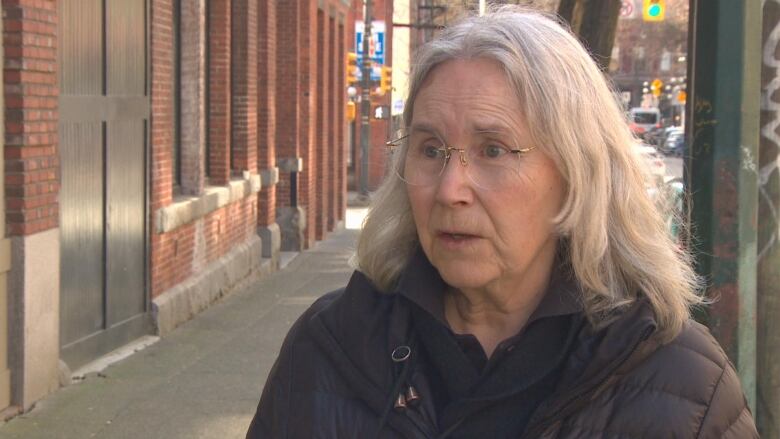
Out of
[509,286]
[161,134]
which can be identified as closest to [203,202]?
[161,134]

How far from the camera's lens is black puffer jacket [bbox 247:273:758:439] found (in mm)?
2322

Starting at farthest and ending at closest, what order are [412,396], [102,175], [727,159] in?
[102,175] < [727,159] < [412,396]

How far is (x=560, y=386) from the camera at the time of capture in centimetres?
239

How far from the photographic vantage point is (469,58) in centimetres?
257

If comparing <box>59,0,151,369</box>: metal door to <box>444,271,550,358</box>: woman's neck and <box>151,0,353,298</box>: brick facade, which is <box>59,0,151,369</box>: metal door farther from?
<box>444,271,550,358</box>: woman's neck

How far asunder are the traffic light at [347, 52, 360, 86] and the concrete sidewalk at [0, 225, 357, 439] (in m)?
21.5

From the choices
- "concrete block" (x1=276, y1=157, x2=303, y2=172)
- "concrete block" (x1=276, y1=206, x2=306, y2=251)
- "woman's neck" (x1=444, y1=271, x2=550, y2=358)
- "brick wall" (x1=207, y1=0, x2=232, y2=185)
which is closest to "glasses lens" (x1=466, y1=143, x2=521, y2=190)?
"woman's neck" (x1=444, y1=271, x2=550, y2=358)

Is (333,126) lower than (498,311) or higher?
higher

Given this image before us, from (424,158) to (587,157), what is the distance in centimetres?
34

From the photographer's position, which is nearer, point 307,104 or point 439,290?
point 439,290

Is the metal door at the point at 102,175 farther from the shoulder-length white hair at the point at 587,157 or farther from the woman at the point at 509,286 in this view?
the shoulder-length white hair at the point at 587,157

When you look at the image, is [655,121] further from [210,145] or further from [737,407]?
[737,407]

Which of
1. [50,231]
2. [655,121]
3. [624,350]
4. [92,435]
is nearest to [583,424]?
[624,350]

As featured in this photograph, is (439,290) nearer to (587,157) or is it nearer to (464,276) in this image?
(464,276)
